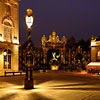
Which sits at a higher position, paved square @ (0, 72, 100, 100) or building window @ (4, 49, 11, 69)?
building window @ (4, 49, 11, 69)

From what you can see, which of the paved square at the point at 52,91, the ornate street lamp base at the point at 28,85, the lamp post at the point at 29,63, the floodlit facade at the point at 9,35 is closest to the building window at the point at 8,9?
the floodlit facade at the point at 9,35

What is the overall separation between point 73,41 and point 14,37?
3812 centimetres

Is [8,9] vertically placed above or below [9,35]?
above

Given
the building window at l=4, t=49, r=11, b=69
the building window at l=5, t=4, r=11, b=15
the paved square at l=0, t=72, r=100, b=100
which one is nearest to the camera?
the paved square at l=0, t=72, r=100, b=100

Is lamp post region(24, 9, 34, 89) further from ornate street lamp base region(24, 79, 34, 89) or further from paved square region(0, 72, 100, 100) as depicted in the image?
paved square region(0, 72, 100, 100)

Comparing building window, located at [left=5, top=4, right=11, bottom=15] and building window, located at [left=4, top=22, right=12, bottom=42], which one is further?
building window, located at [left=5, top=4, right=11, bottom=15]

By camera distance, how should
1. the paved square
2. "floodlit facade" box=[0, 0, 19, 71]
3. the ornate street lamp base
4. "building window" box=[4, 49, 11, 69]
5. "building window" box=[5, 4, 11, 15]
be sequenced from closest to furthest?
the paved square → the ornate street lamp base → "floodlit facade" box=[0, 0, 19, 71] → "building window" box=[4, 49, 11, 69] → "building window" box=[5, 4, 11, 15]

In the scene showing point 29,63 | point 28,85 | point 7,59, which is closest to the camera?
point 28,85

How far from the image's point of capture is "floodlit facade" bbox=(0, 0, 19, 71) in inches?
1008

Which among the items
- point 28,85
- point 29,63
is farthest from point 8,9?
point 28,85

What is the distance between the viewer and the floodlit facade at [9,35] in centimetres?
2561

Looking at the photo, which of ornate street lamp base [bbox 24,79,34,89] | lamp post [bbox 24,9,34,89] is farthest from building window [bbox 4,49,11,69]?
ornate street lamp base [bbox 24,79,34,89]

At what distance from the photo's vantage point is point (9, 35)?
2695cm

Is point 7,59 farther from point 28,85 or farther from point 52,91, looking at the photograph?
point 52,91
